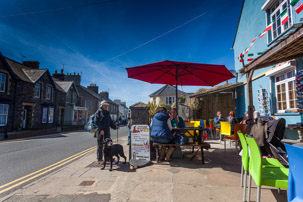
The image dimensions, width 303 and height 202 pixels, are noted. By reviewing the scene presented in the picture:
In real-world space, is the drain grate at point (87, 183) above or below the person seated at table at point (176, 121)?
below

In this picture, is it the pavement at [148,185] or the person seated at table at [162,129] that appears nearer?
the pavement at [148,185]

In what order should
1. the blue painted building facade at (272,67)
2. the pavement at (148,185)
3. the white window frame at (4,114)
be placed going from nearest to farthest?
the pavement at (148,185)
the blue painted building facade at (272,67)
the white window frame at (4,114)

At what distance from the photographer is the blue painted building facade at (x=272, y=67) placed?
6827 mm

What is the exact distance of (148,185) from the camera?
10.3ft

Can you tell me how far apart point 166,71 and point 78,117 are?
26607 millimetres

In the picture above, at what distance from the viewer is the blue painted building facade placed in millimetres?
6827

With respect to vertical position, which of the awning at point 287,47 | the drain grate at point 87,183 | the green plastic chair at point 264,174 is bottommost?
the drain grate at point 87,183

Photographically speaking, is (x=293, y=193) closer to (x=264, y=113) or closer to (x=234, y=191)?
(x=234, y=191)

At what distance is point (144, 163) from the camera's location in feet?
14.5

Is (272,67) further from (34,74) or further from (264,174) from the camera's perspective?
(34,74)

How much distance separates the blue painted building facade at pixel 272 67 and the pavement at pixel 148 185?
4561mm

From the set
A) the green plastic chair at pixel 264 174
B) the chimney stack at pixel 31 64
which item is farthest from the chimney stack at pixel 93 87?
the green plastic chair at pixel 264 174

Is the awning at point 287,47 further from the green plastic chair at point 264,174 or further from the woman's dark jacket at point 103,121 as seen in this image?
the woman's dark jacket at point 103,121

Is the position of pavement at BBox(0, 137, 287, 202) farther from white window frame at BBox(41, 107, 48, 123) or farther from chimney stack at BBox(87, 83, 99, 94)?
chimney stack at BBox(87, 83, 99, 94)
